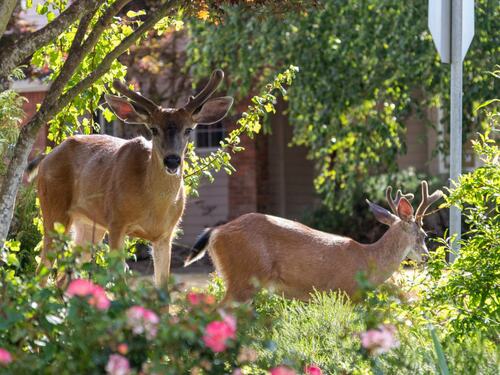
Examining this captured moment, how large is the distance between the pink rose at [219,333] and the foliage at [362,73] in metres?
11.2

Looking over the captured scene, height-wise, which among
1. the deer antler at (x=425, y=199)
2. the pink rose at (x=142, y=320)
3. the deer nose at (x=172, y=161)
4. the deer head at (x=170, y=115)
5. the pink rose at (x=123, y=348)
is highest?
the deer head at (x=170, y=115)

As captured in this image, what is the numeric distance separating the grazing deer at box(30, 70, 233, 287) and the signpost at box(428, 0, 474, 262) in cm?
165

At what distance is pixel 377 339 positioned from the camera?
363 centimetres

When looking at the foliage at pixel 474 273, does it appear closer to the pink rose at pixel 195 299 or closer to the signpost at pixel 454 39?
the signpost at pixel 454 39

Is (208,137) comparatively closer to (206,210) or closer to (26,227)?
(206,210)

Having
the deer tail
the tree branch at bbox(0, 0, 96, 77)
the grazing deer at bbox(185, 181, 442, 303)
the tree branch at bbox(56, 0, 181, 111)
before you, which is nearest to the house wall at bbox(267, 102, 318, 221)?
the grazing deer at bbox(185, 181, 442, 303)

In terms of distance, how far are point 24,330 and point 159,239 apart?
3917mm

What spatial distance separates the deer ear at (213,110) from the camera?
765 cm

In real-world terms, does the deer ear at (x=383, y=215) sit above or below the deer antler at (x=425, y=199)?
below

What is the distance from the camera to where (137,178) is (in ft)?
25.3

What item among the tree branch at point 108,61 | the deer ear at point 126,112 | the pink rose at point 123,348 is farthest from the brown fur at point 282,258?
the pink rose at point 123,348

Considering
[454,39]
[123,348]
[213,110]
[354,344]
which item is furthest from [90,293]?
[454,39]

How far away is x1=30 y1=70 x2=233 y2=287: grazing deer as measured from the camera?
7453mm

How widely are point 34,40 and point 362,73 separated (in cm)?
923
